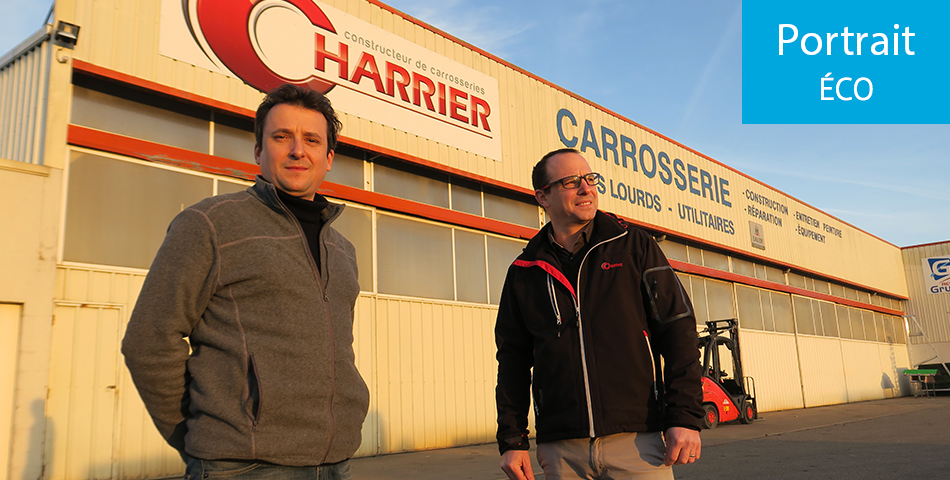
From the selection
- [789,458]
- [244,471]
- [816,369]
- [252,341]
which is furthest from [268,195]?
[816,369]

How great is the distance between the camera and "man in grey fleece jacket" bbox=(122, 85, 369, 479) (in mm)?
1792

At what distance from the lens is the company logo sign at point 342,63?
9.59 metres

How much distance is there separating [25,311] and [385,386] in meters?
5.30

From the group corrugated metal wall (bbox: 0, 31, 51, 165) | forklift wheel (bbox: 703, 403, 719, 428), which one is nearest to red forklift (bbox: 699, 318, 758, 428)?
forklift wheel (bbox: 703, 403, 719, 428)

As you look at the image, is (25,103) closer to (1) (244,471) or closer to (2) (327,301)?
(2) (327,301)

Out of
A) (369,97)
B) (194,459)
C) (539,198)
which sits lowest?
(194,459)

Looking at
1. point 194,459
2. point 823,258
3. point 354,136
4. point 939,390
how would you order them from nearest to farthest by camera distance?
point 194,459 < point 354,136 < point 823,258 < point 939,390

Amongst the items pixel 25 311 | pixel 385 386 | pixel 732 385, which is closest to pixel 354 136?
pixel 385 386

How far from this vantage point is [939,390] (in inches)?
1185

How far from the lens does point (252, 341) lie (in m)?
1.86

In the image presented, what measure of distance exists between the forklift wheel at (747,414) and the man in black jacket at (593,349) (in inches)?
595

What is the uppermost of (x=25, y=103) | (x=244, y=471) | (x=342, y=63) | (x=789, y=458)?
(x=342, y=63)

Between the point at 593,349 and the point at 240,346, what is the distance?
1436 mm

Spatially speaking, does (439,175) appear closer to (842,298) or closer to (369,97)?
(369,97)
